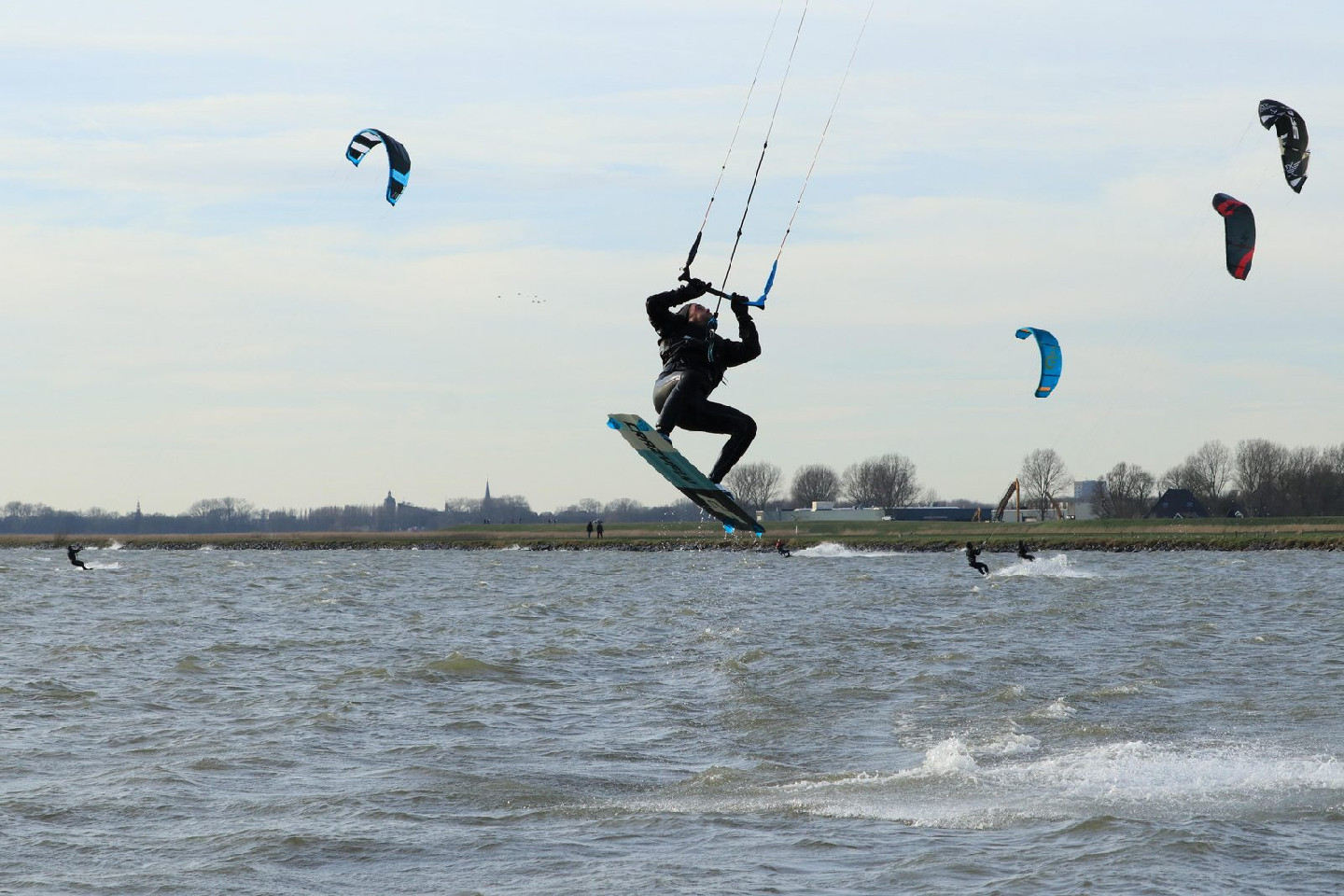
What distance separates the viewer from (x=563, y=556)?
2972 inches

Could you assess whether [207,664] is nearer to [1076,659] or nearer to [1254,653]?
[1076,659]

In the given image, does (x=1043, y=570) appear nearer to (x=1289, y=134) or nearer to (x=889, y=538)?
(x=1289, y=134)

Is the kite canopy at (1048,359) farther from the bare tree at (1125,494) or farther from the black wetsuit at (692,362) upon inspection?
the bare tree at (1125,494)

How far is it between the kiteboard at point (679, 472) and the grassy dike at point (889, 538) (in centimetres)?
5675

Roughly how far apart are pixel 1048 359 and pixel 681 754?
51.3 feet

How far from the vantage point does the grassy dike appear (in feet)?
224

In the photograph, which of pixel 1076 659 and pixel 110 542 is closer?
pixel 1076 659

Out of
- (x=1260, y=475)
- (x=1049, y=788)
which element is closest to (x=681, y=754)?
(x=1049, y=788)

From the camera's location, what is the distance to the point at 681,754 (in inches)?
518

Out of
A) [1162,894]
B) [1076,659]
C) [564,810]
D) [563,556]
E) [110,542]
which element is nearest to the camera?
[1162,894]

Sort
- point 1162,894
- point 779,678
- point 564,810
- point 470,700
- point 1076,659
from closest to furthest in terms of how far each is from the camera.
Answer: point 1162,894 < point 564,810 < point 470,700 < point 779,678 < point 1076,659

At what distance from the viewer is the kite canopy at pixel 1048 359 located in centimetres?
2567

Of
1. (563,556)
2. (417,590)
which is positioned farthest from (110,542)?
(417,590)

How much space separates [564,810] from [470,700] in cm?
601
